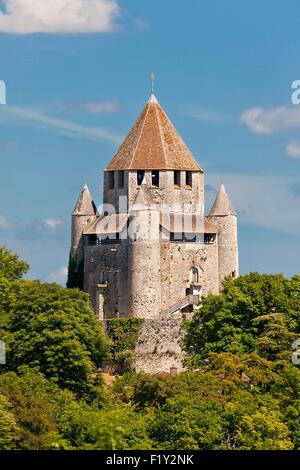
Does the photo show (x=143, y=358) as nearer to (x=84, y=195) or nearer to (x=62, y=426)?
(x=84, y=195)

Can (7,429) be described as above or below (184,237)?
below

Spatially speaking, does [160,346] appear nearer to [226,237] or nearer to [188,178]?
[226,237]

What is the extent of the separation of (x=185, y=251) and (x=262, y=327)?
15.7 meters

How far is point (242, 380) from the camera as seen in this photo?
95312 mm

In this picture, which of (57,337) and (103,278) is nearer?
(57,337)

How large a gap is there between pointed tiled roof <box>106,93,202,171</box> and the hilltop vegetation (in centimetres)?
1000

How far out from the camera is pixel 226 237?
11900 cm

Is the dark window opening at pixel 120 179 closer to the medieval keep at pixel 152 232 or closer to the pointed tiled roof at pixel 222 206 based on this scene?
the medieval keep at pixel 152 232

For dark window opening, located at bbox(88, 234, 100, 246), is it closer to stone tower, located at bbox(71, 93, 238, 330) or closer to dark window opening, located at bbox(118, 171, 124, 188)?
stone tower, located at bbox(71, 93, 238, 330)

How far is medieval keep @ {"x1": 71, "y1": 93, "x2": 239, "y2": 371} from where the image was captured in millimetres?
114938

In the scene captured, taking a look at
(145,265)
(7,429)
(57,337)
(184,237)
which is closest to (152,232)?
(145,265)

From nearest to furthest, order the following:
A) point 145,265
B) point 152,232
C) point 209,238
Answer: point 145,265, point 152,232, point 209,238

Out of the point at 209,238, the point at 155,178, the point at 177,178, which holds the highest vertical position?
the point at 177,178

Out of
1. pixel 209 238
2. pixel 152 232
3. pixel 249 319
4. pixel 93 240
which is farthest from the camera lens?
pixel 93 240
